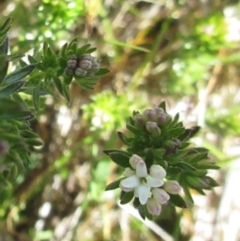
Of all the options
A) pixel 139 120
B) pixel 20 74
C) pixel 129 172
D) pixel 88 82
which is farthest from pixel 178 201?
pixel 20 74

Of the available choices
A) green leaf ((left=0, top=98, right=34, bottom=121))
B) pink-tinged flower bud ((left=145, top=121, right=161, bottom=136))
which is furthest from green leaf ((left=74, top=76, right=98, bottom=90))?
green leaf ((left=0, top=98, right=34, bottom=121))

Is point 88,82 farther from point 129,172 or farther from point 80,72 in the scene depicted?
point 129,172

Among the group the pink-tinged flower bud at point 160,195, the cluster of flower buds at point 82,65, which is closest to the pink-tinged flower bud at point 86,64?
the cluster of flower buds at point 82,65

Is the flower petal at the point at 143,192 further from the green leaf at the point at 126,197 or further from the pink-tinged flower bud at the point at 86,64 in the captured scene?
the pink-tinged flower bud at the point at 86,64

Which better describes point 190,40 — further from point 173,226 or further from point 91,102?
point 173,226

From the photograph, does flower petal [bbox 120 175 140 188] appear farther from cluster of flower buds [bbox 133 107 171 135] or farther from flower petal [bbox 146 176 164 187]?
cluster of flower buds [bbox 133 107 171 135]
